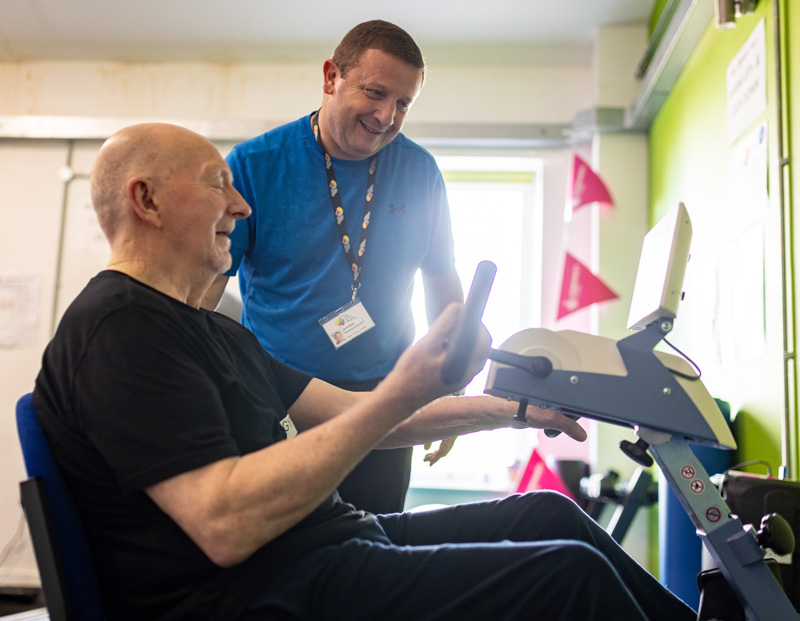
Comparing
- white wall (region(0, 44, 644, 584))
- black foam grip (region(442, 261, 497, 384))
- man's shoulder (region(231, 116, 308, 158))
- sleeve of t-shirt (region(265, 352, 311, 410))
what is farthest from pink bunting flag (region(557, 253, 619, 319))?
black foam grip (region(442, 261, 497, 384))

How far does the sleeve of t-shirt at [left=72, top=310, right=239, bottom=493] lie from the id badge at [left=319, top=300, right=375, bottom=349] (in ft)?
2.54

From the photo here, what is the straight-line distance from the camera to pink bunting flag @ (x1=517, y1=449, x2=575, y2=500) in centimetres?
320

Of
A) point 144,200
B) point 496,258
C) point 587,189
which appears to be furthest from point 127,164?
point 496,258

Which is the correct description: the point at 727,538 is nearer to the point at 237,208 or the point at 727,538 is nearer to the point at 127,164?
the point at 237,208

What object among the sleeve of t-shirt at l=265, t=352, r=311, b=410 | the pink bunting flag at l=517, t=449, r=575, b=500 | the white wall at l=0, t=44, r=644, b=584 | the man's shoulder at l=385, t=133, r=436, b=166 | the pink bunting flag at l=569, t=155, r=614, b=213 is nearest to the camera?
the sleeve of t-shirt at l=265, t=352, r=311, b=410

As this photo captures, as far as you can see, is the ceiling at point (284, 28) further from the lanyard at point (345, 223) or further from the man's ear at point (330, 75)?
the lanyard at point (345, 223)

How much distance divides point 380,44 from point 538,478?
2234 mm

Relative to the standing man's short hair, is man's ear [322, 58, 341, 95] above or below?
below

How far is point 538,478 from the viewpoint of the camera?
328 centimetres

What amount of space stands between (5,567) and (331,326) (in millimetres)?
3095

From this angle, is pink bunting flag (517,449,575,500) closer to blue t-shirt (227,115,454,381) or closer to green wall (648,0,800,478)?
green wall (648,0,800,478)

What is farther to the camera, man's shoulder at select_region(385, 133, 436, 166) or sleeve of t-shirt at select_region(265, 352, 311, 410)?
man's shoulder at select_region(385, 133, 436, 166)

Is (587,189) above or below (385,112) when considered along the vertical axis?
above

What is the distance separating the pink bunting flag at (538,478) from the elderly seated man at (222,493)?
2158 mm
